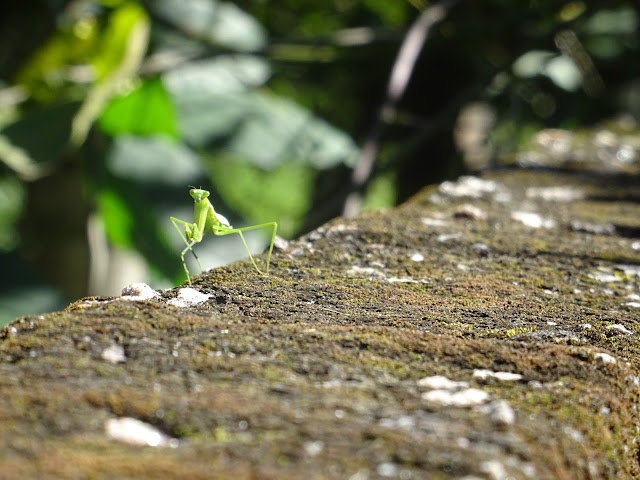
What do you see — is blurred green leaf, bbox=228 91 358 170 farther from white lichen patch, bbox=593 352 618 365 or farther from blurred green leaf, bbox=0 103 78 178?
white lichen patch, bbox=593 352 618 365

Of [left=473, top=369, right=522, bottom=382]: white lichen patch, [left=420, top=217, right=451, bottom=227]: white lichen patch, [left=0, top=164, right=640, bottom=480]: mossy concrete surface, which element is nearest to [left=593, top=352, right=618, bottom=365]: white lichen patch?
[left=0, top=164, right=640, bottom=480]: mossy concrete surface

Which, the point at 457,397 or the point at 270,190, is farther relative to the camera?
the point at 270,190

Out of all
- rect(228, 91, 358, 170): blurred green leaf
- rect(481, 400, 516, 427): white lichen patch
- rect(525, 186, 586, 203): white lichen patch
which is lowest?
rect(481, 400, 516, 427): white lichen patch

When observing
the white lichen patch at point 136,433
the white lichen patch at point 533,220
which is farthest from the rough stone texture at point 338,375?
the white lichen patch at point 533,220

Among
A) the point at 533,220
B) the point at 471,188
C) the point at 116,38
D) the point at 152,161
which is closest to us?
the point at 533,220

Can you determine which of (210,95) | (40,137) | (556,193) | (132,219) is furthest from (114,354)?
(210,95)

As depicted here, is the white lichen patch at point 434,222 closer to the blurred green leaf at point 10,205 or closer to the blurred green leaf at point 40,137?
the blurred green leaf at point 40,137

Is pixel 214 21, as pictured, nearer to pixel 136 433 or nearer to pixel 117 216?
pixel 117 216
